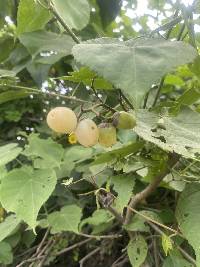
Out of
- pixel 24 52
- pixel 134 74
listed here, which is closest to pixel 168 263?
pixel 134 74

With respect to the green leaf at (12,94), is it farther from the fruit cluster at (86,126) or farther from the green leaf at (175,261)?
the green leaf at (175,261)

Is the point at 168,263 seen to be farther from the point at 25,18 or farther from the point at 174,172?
the point at 25,18

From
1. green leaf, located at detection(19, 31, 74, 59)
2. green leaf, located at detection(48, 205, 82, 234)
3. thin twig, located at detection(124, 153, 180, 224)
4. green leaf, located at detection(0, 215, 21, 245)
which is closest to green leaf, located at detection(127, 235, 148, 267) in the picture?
thin twig, located at detection(124, 153, 180, 224)

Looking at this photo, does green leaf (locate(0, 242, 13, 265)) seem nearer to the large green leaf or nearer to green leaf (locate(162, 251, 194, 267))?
green leaf (locate(162, 251, 194, 267))

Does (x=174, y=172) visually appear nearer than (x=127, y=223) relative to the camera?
Yes

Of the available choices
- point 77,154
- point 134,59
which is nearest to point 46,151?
point 77,154

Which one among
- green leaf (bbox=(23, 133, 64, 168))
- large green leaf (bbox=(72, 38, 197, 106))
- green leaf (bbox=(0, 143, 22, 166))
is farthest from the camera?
green leaf (bbox=(23, 133, 64, 168))
